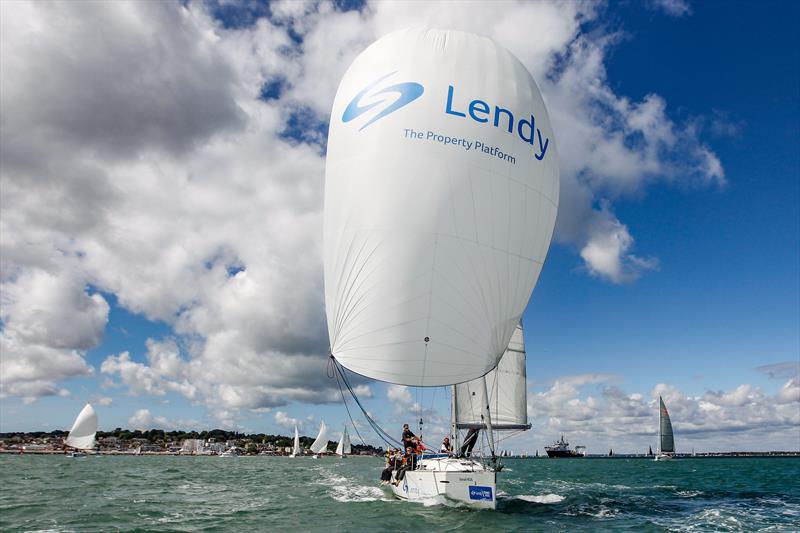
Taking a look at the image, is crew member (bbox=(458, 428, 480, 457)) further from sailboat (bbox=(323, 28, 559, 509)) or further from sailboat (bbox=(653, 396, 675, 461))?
sailboat (bbox=(653, 396, 675, 461))

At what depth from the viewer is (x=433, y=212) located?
632 inches

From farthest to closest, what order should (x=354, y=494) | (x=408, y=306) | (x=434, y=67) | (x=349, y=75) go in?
(x=354, y=494) → (x=349, y=75) → (x=434, y=67) → (x=408, y=306)

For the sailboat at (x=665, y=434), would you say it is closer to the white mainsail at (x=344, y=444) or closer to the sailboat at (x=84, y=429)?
the white mainsail at (x=344, y=444)

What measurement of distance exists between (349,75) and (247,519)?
14475mm

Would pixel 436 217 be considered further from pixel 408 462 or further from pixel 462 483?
pixel 408 462

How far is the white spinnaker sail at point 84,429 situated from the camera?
253ft

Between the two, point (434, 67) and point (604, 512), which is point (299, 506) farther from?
point (434, 67)

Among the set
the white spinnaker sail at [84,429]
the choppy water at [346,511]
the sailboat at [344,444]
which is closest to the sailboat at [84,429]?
the white spinnaker sail at [84,429]

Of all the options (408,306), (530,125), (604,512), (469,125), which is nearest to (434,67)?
(469,125)

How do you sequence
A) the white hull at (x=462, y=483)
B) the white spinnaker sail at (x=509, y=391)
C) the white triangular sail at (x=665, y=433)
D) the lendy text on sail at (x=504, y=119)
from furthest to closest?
the white triangular sail at (x=665, y=433), the white spinnaker sail at (x=509, y=391), the lendy text on sail at (x=504, y=119), the white hull at (x=462, y=483)

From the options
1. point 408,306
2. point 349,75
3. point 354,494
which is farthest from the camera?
point 354,494

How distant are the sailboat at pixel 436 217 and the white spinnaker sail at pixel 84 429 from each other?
75603 mm

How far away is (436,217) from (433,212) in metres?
0.17

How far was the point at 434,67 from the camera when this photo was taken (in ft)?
56.2
